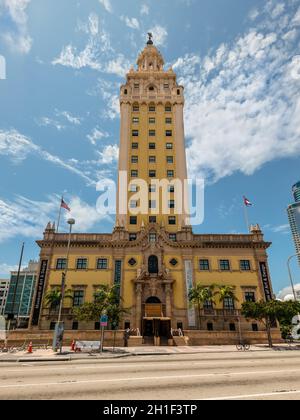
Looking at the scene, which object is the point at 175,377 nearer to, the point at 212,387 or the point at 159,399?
the point at 212,387

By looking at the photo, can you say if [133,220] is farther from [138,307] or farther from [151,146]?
[151,146]

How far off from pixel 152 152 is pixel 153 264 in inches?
923

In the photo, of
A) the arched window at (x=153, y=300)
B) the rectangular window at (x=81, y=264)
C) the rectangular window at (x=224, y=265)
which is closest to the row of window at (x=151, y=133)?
the rectangular window at (x=81, y=264)

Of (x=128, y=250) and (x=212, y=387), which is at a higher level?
(x=128, y=250)

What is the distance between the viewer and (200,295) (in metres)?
35.4

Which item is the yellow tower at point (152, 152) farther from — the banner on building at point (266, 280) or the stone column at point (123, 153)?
the banner on building at point (266, 280)

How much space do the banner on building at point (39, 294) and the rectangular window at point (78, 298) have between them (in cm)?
488

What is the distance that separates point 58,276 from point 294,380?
35530 millimetres

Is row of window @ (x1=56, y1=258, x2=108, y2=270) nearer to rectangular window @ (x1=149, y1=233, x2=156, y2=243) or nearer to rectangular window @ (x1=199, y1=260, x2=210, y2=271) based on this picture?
rectangular window @ (x1=149, y1=233, x2=156, y2=243)

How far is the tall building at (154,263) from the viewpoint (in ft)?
123

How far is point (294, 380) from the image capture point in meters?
10.7

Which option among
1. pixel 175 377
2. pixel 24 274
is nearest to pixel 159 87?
pixel 175 377

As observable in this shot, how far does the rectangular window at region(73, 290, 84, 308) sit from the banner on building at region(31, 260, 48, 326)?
192 inches
